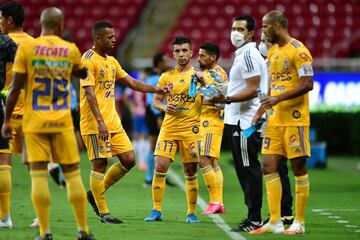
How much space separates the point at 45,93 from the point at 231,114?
272cm

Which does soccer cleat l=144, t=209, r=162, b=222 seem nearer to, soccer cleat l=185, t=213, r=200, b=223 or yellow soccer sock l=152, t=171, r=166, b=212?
yellow soccer sock l=152, t=171, r=166, b=212

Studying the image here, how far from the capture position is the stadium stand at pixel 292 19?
92.4ft

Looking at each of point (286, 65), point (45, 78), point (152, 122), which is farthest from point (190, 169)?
point (152, 122)

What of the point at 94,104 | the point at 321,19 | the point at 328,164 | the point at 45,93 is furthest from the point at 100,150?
the point at 321,19

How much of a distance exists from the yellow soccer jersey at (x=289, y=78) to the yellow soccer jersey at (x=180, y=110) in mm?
1606

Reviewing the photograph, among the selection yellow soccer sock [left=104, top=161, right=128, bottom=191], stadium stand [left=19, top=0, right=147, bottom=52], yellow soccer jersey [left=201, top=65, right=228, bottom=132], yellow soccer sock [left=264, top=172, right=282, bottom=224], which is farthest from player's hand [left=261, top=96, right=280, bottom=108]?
stadium stand [left=19, top=0, right=147, bottom=52]

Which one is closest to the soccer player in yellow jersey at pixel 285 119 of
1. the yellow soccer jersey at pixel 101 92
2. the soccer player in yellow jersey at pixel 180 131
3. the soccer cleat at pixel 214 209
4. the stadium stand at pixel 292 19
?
the soccer player in yellow jersey at pixel 180 131

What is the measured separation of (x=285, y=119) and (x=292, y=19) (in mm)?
19722

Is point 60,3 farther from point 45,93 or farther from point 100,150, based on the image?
point 45,93

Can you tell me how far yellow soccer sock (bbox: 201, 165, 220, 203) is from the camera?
38.8 ft

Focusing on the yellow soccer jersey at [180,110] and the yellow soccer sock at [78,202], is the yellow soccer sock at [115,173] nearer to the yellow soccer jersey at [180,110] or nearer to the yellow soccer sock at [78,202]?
the yellow soccer jersey at [180,110]

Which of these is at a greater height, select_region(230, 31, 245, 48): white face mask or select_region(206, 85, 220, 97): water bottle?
select_region(230, 31, 245, 48): white face mask

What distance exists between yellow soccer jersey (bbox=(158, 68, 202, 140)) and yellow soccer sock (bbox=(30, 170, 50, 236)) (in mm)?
2808

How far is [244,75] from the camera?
32.2ft
